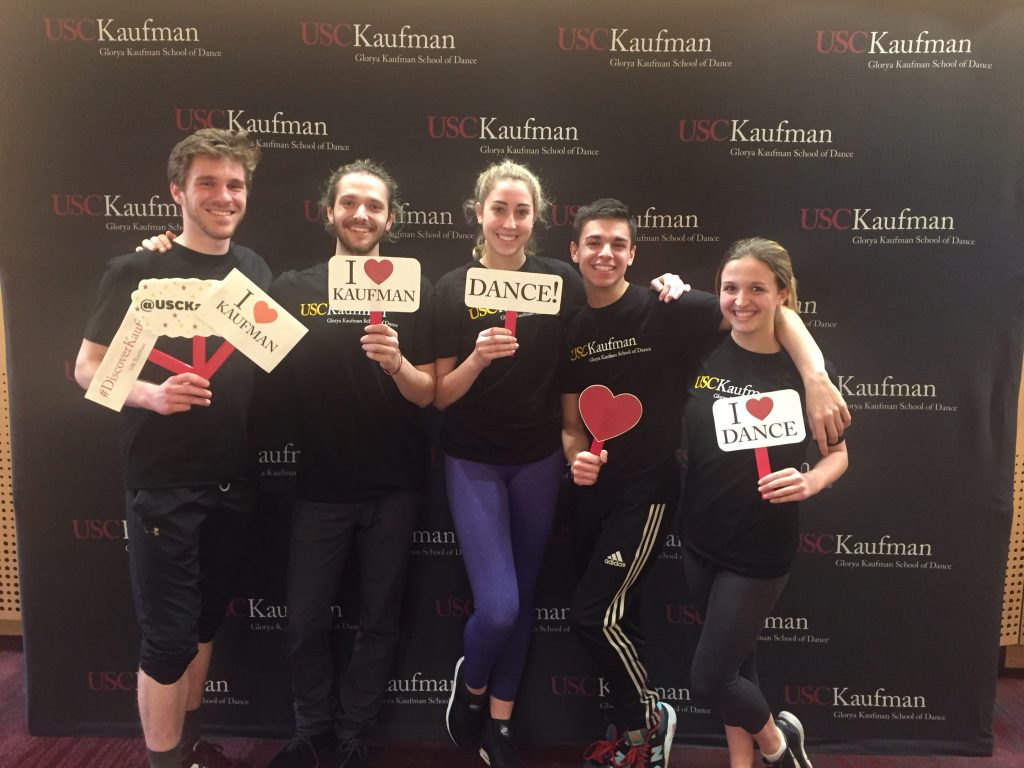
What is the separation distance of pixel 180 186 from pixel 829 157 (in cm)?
224

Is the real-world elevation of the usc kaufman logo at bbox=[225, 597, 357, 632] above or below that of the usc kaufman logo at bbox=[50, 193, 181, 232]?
below

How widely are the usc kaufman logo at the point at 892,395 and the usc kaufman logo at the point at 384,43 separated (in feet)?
6.16

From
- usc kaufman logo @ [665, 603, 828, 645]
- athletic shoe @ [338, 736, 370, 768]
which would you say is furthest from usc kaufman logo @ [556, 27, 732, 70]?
athletic shoe @ [338, 736, 370, 768]

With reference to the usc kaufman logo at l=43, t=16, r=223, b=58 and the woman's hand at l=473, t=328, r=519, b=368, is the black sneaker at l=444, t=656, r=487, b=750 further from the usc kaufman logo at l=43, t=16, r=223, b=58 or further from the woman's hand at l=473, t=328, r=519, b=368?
the usc kaufman logo at l=43, t=16, r=223, b=58

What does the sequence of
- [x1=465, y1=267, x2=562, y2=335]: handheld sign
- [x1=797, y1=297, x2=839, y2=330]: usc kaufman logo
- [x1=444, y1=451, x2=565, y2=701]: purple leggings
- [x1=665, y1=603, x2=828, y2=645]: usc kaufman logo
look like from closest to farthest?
[x1=465, y1=267, x2=562, y2=335]: handheld sign, [x1=444, y1=451, x2=565, y2=701]: purple leggings, [x1=797, y1=297, x2=839, y2=330]: usc kaufman logo, [x1=665, y1=603, x2=828, y2=645]: usc kaufman logo

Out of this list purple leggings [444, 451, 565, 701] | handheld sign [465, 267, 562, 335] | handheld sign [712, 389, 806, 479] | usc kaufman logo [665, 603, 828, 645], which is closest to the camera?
handheld sign [712, 389, 806, 479]

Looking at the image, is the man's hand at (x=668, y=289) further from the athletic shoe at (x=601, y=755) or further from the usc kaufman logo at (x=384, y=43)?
the athletic shoe at (x=601, y=755)

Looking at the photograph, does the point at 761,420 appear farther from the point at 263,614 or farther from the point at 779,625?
the point at 263,614

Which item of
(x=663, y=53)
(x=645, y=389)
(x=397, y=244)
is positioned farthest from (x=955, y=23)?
(x=397, y=244)

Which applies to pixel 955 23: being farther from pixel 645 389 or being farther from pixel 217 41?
pixel 217 41

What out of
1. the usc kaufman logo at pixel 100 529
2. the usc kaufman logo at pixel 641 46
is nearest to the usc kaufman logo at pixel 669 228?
the usc kaufman logo at pixel 641 46

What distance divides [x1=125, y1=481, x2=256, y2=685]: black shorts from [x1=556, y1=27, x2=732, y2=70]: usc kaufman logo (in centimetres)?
193

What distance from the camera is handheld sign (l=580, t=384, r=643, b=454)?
1999 millimetres

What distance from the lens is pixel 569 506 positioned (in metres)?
2.46
